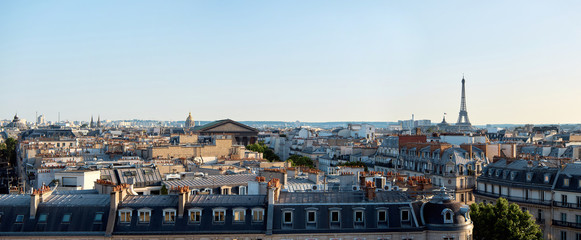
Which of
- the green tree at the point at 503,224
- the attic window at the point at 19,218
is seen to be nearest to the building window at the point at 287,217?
the attic window at the point at 19,218

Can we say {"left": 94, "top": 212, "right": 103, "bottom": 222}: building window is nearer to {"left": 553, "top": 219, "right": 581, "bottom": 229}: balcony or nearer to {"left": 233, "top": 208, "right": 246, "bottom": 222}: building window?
{"left": 233, "top": 208, "right": 246, "bottom": 222}: building window

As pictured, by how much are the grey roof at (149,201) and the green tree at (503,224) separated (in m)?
17.6

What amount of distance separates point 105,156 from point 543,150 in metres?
53.8

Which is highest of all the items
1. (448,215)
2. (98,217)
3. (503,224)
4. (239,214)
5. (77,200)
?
(77,200)

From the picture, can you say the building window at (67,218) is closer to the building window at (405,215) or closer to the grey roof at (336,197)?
the grey roof at (336,197)

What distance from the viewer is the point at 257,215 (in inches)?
1151

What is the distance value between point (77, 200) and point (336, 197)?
12790 millimetres

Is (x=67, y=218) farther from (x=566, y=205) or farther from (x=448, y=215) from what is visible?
(x=566, y=205)

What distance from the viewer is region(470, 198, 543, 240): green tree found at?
1379 inches

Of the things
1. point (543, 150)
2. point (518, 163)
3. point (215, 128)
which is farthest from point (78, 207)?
point (215, 128)

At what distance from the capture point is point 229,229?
94.4 feet

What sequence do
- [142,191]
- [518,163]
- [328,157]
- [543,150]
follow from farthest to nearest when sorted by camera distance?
1. [328,157]
2. [543,150]
3. [518,163]
4. [142,191]

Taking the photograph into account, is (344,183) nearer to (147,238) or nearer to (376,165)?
(147,238)

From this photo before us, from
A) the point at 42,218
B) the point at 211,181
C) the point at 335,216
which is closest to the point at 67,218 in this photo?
the point at 42,218
